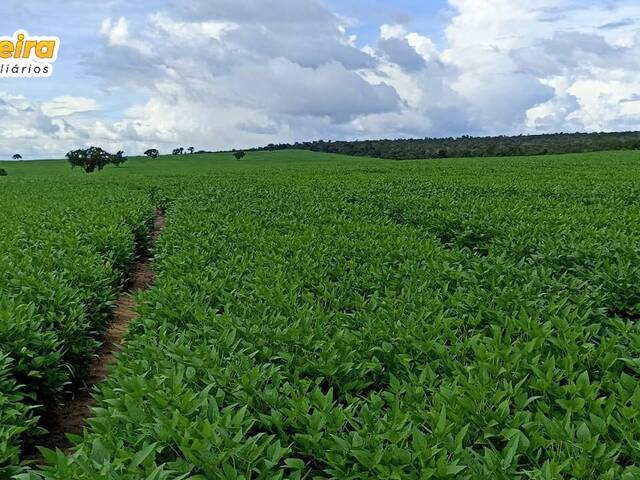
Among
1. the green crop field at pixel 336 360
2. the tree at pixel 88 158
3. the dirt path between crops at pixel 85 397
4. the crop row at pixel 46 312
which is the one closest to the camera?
the green crop field at pixel 336 360

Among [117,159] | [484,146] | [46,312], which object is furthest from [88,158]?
[46,312]

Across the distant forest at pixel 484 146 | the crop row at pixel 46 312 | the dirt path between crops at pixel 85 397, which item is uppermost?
the distant forest at pixel 484 146

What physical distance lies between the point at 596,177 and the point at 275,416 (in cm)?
2763

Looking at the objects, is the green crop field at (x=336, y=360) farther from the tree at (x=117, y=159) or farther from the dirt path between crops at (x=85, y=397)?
the tree at (x=117, y=159)

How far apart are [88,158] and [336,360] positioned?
308 feet

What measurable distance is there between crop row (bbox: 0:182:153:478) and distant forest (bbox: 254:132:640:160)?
8561cm

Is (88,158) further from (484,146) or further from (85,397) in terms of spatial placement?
(85,397)

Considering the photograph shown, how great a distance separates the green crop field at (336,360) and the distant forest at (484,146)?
8671cm

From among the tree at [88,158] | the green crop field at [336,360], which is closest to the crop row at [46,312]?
the green crop field at [336,360]

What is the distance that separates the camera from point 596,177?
26.6 metres

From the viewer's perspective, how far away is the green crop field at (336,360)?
270 cm

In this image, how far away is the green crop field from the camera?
2.70 meters

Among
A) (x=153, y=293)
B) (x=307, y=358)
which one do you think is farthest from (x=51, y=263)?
(x=307, y=358)

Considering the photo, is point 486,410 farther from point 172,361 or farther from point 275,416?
point 172,361
